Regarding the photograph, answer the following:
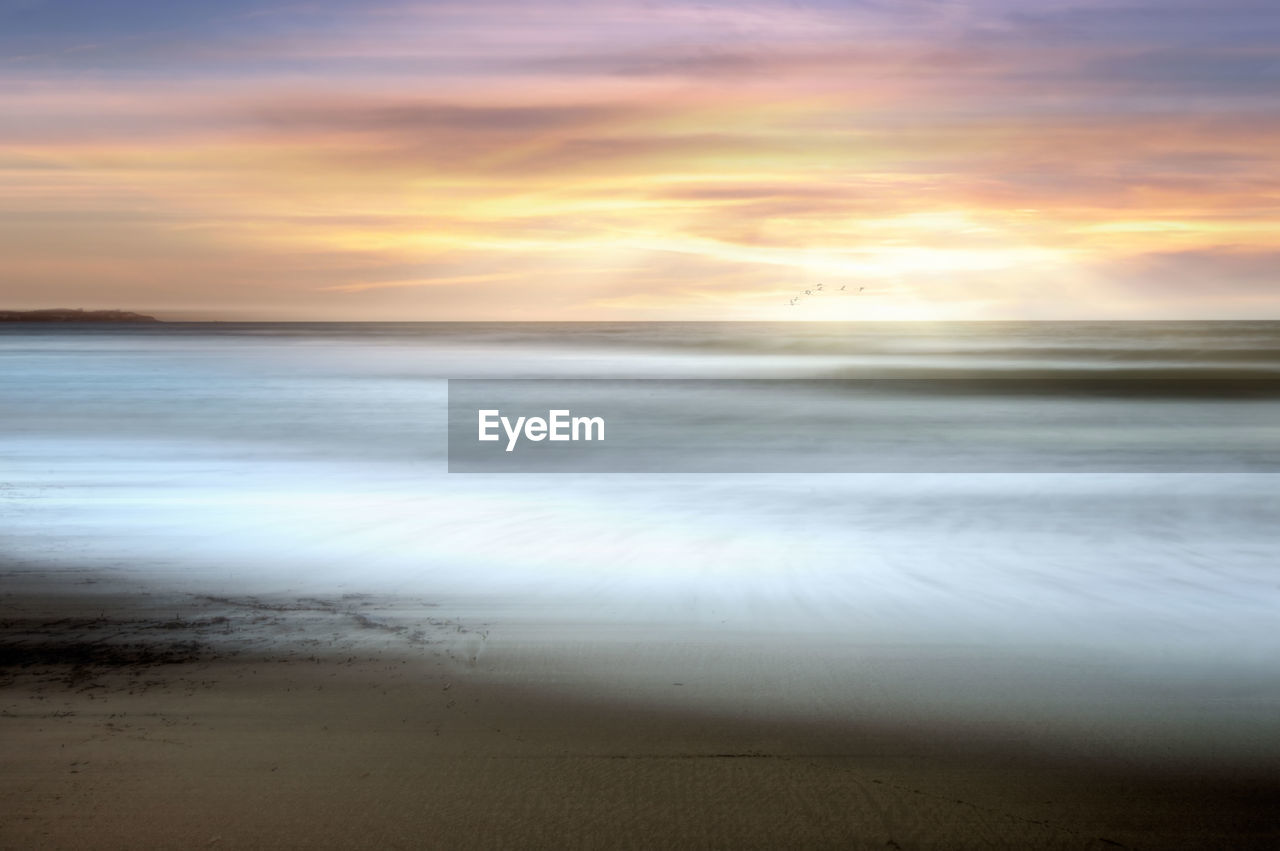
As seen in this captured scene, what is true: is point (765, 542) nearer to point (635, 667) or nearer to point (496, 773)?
point (635, 667)

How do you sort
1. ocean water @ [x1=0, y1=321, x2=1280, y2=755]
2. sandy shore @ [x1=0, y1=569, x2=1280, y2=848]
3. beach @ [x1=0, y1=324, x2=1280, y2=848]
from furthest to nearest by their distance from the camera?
1. ocean water @ [x1=0, y1=321, x2=1280, y2=755]
2. beach @ [x1=0, y1=324, x2=1280, y2=848]
3. sandy shore @ [x1=0, y1=569, x2=1280, y2=848]

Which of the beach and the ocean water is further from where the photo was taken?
the ocean water

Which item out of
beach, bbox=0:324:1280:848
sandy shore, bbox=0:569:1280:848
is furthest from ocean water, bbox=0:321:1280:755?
sandy shore, bbox=0:569:1280:848

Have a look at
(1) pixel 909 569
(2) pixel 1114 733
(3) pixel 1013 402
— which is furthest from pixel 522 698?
(3) pixel 1013 402

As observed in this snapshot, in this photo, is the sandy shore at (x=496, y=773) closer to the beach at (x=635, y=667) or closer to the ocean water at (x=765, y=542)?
the beach at (x=635, y=667)

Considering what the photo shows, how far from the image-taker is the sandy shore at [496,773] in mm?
2820

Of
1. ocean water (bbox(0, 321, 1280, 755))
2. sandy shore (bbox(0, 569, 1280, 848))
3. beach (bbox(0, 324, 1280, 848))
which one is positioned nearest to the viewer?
sandy shore (bbox(0, 569, 1280, 848))

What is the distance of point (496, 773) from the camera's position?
316 centimetres

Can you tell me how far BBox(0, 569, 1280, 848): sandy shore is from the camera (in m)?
2.82

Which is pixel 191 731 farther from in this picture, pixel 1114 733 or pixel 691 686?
pixel 1114 733

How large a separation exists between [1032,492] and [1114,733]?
6.94 m

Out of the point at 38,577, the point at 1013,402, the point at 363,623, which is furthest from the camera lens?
the point at 1013,402

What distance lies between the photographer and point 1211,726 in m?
3.62

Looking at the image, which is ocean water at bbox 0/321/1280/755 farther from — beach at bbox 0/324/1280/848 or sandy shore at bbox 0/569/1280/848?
sandy shore at bbox 0/569/1280/848
